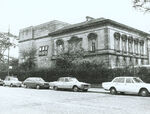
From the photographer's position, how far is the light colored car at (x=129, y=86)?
18.3m

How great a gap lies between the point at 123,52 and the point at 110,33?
206 inches

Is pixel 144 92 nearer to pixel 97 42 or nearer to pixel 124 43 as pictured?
pixel 97 42

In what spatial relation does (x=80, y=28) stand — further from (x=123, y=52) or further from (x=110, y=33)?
(x=123, y=52)

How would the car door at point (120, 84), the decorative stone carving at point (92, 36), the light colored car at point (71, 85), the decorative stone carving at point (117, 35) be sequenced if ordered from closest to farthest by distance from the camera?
the car door at point (120, 84), the light colored car at point (71, 85), the decorative stone carving at point (117, 35), the decorative stone carving at point (92, 36)

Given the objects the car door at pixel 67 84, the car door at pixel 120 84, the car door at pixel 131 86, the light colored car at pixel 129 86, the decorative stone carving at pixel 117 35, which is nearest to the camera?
the light colored car at pixel 129 86

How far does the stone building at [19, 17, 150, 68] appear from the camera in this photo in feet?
126

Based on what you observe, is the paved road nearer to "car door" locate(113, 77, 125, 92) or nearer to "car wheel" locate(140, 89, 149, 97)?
"car wheel" locate(140, 89, 149, 97)

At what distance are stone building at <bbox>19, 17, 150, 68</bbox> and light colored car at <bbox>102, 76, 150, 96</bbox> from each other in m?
14.2

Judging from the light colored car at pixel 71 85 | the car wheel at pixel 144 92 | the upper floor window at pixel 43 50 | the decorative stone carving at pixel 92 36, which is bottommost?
the car wheel at pixel 144 92

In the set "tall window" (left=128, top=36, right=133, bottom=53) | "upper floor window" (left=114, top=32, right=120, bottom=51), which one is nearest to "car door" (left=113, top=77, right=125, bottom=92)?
"upper floor window" (left=114, top=32, right=120, bottom=51)

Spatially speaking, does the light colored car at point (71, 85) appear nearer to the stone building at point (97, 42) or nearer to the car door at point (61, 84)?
the car door at point (61, 84)

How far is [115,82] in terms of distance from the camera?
20.2 meters

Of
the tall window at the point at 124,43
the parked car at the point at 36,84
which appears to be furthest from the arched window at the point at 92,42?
the parked car at the point at 36,84

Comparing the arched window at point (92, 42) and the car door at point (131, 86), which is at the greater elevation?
the arched window at point (92, 42)
